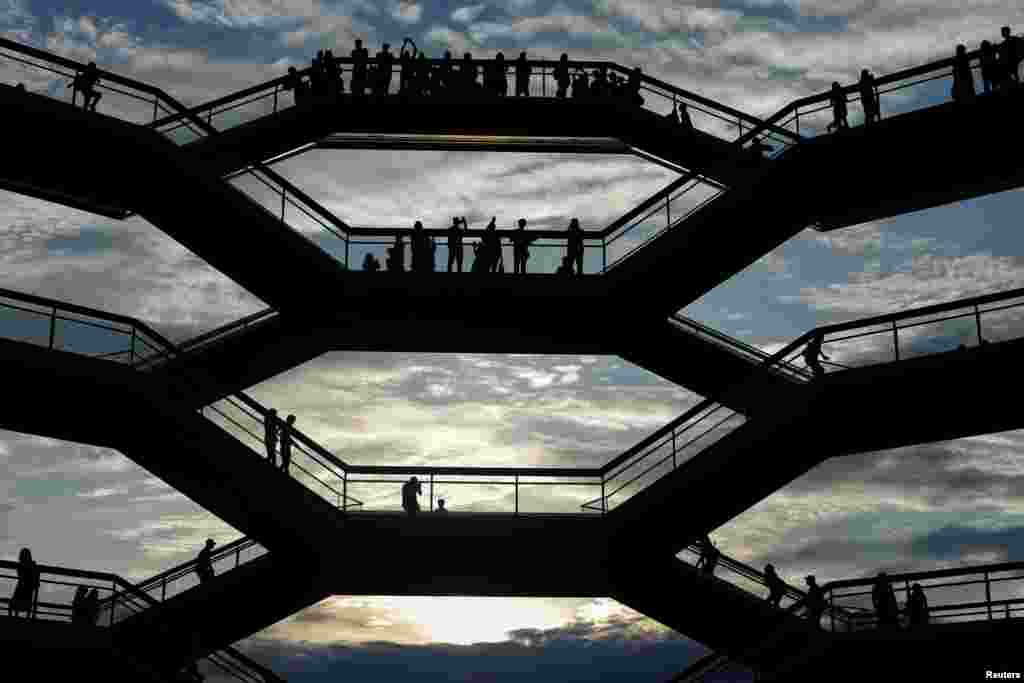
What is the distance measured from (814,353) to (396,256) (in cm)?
854

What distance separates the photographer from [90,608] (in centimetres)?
2333

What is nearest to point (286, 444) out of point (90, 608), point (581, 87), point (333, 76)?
point (90, 608)

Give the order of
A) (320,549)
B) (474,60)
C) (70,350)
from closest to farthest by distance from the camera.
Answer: (70,350) → (320,549) → (474,60)

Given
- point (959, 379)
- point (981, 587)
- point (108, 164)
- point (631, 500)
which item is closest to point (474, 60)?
point (108, 164)

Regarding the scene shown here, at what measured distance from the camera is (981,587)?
2356cm

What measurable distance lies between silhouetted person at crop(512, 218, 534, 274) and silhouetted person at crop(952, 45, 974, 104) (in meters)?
8.55

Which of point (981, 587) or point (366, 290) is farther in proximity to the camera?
point (366, 290)

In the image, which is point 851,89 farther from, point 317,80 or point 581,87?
point 317,80

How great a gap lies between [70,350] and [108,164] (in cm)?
468

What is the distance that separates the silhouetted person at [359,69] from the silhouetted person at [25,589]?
11902 millimetres

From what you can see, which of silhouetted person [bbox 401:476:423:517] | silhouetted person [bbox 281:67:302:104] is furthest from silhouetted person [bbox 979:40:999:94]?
silhouetted person [bbox 281:67:302:104]

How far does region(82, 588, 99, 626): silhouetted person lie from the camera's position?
23.2 metres

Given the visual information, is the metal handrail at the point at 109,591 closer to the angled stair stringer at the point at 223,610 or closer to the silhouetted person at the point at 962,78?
the angled stair stringer at the point at 223,610

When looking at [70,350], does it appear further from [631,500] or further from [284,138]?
[631,500]
